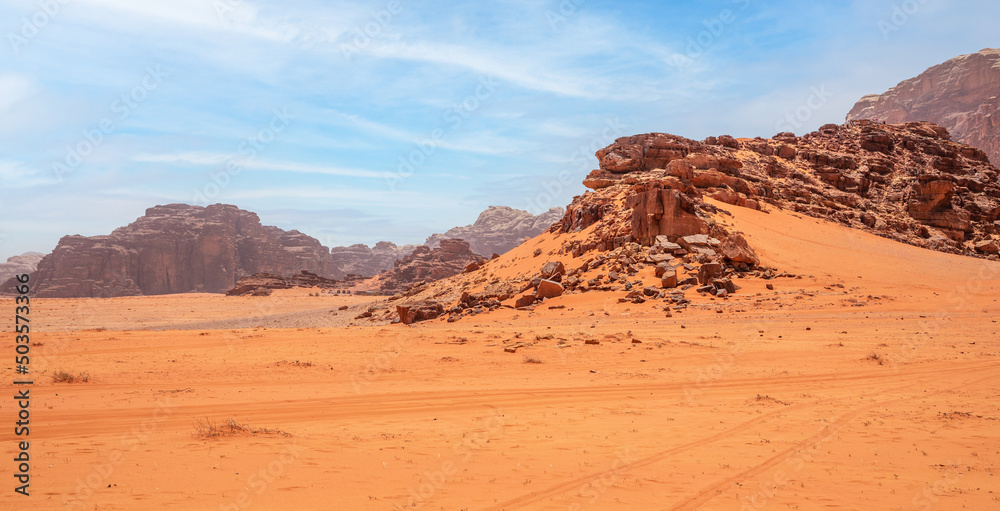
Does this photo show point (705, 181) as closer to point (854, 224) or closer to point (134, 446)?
point (854, 224)

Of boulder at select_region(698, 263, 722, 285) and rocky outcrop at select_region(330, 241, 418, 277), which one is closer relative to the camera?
boulder at select_region(698, 263, 722, 285)

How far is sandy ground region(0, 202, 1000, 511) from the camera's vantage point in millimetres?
5672

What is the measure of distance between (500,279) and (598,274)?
910cm

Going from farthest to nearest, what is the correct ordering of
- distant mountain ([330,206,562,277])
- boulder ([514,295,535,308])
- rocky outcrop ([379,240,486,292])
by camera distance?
distant mountain ([330,206,562,277]), rocky outcrop ([379,240,486,292]), boulder ([514,295,535,308])

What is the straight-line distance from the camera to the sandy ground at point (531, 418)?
5.67 m

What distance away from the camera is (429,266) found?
269ft

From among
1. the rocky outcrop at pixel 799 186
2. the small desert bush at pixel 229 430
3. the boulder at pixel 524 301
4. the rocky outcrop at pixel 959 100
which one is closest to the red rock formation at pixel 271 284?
the rocky outcrop at pixel 799 186

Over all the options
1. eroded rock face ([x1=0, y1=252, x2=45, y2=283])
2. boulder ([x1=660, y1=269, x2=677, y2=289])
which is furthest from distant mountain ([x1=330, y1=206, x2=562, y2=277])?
boulder ([x1=660, y1=269, x2=677, y2=289])

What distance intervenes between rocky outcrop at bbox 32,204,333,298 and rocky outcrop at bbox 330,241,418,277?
18482 millimetres

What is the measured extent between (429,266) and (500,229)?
82714 millimetres

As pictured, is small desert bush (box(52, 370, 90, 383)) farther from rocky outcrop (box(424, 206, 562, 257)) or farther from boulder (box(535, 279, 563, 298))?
rocky outcrop (box(424, 206, 562, 257))

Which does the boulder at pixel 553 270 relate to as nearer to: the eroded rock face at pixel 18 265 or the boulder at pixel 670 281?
the boulder at pixel 670 281

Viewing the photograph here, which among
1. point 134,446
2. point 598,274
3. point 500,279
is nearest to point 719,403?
point 134,446

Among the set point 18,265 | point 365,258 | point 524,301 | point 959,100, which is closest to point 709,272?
point 524,301
